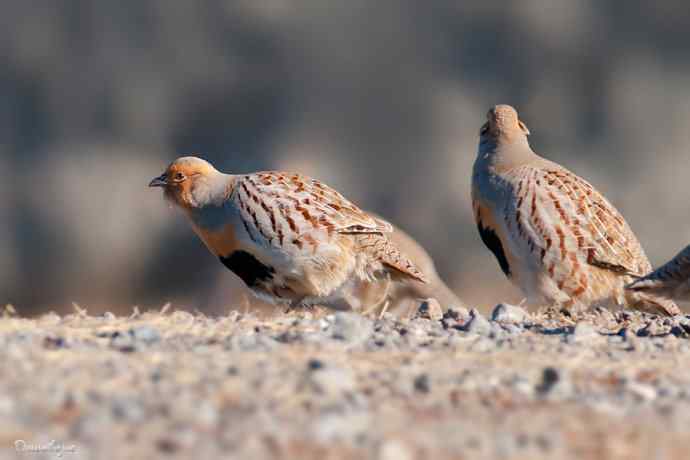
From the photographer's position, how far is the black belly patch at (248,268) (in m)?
7.64

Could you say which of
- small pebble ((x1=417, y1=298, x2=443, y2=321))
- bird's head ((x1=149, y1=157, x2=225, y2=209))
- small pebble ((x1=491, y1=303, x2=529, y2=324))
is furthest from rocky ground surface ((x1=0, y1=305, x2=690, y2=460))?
bird's head ((x1=149, y1=157, x2=225, y2=209))

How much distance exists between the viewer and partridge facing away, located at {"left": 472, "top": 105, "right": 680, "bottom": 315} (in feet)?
26.7

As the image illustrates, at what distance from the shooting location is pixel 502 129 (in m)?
8.52

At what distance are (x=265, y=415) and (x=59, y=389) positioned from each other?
2.10 ft

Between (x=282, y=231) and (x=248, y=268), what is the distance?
0.33m

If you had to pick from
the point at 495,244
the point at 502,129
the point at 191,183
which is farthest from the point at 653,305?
the point at 191,183

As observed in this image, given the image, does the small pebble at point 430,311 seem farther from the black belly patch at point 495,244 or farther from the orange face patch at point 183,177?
the orange face patch at point 183,177

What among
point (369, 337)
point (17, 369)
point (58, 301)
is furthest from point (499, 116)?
point (58, 301)

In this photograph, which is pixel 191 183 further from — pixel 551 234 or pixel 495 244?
pixel 551 234

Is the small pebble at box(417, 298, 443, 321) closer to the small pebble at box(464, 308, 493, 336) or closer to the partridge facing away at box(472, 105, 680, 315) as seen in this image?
the small pebble at box(464, 308, 493, 336)

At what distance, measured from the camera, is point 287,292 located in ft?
25.7

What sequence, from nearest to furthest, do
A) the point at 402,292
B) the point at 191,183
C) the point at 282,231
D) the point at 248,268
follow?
1. the point at 282,231
2. the point at 248,268
3. the point at 191,183
4. the point at 402,292

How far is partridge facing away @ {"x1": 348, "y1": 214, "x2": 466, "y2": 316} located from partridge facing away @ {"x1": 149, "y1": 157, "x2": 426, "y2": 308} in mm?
112

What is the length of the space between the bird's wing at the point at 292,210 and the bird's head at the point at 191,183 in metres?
0.18
